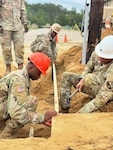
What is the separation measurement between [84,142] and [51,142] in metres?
0.33

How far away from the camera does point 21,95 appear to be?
13.3ft

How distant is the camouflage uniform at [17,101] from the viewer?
4.05 meters

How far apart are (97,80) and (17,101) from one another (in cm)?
147

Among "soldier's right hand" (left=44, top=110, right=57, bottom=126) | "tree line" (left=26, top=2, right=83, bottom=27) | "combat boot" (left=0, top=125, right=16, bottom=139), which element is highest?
"soldier's right hand" (left=44, top=110, right=57, bottom=126)

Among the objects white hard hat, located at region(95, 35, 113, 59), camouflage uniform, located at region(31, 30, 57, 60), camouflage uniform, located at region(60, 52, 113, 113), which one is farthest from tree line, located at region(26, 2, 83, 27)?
white hard hat, located at region(95, 35, 113, 59)

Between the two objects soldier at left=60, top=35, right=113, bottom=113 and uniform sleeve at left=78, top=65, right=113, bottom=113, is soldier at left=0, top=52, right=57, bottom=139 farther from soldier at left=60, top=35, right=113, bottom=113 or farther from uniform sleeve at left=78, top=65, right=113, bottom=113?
soldier at left=60, top=35, right=113, bottom=113

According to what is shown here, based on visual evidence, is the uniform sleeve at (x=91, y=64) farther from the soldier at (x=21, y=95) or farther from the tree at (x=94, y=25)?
the tree at (x=94, y=25)

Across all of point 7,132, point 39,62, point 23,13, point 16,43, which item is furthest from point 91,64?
point 23,13

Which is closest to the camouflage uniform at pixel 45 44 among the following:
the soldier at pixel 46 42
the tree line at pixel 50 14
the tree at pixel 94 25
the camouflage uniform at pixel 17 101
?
the soldier at pixel 46 42

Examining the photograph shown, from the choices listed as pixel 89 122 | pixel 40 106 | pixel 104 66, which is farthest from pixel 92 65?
pixel 89 122

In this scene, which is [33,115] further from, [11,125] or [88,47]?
[88,47]

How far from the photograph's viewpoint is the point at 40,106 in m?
6.26

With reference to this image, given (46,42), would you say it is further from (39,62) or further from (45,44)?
(39,62)

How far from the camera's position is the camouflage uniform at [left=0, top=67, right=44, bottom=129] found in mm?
4055
